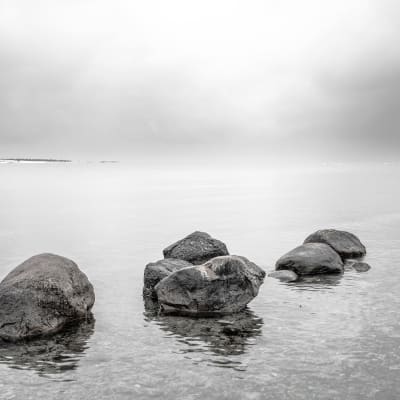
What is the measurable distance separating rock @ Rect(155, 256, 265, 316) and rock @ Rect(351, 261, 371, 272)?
7.91 m

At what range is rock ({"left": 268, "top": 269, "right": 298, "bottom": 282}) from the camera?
2109cm

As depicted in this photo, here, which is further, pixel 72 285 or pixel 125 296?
pixel 125 296

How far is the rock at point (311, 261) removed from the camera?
21.9 m

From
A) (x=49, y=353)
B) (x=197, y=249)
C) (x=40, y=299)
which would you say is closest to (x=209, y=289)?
(x=40, y=299)

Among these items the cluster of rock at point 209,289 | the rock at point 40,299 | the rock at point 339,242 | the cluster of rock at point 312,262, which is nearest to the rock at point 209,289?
the cluster of rock at point 209,289

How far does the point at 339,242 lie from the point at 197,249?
8020 millimetres

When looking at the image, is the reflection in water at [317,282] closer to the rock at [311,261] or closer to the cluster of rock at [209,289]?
the rock at [311,261]

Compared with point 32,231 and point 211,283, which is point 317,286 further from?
point 32,231

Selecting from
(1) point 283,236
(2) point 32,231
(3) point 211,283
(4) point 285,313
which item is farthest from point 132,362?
(2) point 32,231

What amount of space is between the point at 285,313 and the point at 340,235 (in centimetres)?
1094

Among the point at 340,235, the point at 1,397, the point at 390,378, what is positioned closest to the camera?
the point at 1,397

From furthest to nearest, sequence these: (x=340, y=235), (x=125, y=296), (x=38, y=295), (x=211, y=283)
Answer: (x=340, y=235) → (x=125, y=296) → (x=211, y=283) → (x=38, y=295)

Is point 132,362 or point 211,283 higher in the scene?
point 211,283

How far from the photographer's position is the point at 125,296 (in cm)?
1908
